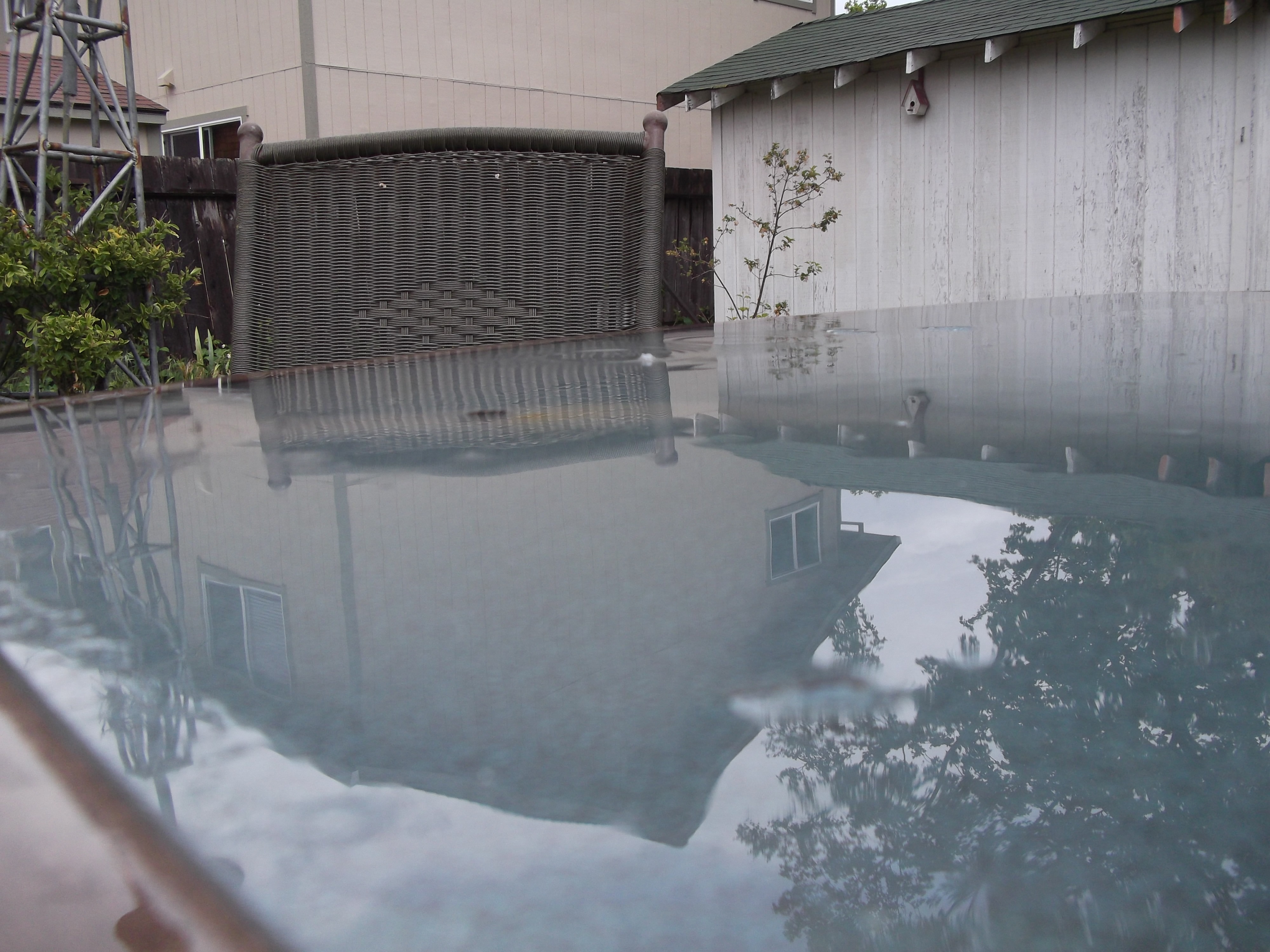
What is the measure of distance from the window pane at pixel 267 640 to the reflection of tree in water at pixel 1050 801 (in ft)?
0.47

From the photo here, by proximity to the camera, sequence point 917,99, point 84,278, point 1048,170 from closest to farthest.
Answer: point 84,278 < point 1048,170 < point 917,99

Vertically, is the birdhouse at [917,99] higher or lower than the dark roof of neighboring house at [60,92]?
lower

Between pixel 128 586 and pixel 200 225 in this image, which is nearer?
pixel 128 586

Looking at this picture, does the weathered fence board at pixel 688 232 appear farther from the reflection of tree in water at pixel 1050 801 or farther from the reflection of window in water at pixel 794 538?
the reflection of tree in water at pixel 1050 801

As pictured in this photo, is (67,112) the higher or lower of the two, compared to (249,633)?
higher

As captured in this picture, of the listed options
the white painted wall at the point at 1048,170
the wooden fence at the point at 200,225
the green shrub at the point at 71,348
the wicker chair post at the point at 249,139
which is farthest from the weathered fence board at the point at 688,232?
the wicker chair post at the point at 249,139

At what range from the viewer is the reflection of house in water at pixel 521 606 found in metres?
0.25

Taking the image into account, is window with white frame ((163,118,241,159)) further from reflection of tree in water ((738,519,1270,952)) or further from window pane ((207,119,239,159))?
reflection of tree in water ((738,519,1270,952))

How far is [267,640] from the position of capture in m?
0.34

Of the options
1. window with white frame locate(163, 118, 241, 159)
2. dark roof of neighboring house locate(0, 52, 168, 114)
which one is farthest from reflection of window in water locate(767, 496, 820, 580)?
dark roof of neighboring house locate(0, 52, 168, 114)

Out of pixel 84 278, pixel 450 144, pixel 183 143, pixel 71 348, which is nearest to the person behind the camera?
pixel 450 144

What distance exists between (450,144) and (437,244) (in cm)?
28

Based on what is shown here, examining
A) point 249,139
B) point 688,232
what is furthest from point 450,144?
point 688,232

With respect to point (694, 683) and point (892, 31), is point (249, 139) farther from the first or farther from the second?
point (892, 31)
